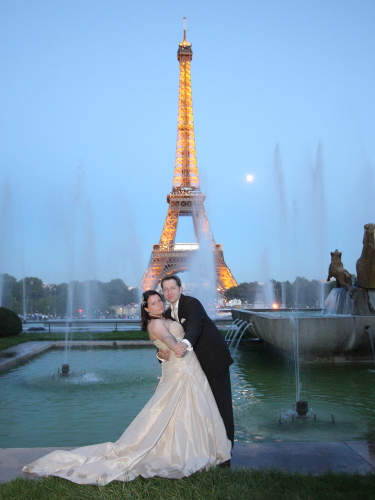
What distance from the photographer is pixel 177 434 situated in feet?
11.6

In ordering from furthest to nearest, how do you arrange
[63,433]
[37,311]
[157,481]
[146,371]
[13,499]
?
[37,311] < [146,371] < [63,433] < [157,481] < [13,499]

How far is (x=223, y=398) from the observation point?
12.6 feet

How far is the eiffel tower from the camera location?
45.0 meters

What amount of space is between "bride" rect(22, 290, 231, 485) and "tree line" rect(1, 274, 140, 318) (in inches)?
1567

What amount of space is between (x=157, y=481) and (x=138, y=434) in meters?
0.38

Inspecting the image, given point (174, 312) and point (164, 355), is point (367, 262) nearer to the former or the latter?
point (174, 312)

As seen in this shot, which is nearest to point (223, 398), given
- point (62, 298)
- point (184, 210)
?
point (184, 210)

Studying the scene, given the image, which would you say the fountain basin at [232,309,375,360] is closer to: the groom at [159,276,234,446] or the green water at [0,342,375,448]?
the green water at [0,342,375,448]

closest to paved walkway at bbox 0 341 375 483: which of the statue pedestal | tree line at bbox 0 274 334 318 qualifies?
the statue pedestal

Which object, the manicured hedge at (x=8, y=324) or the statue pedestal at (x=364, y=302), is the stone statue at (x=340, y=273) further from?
the manicured hedge at (x=8, y=324)

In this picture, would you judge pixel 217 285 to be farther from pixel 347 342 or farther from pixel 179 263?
pixel 347 342

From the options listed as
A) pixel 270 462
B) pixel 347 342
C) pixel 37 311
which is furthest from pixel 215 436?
pixel 37 311

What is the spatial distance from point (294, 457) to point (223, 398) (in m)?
0.75

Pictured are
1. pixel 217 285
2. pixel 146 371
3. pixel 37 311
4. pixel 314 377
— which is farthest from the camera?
pixel 37 311
